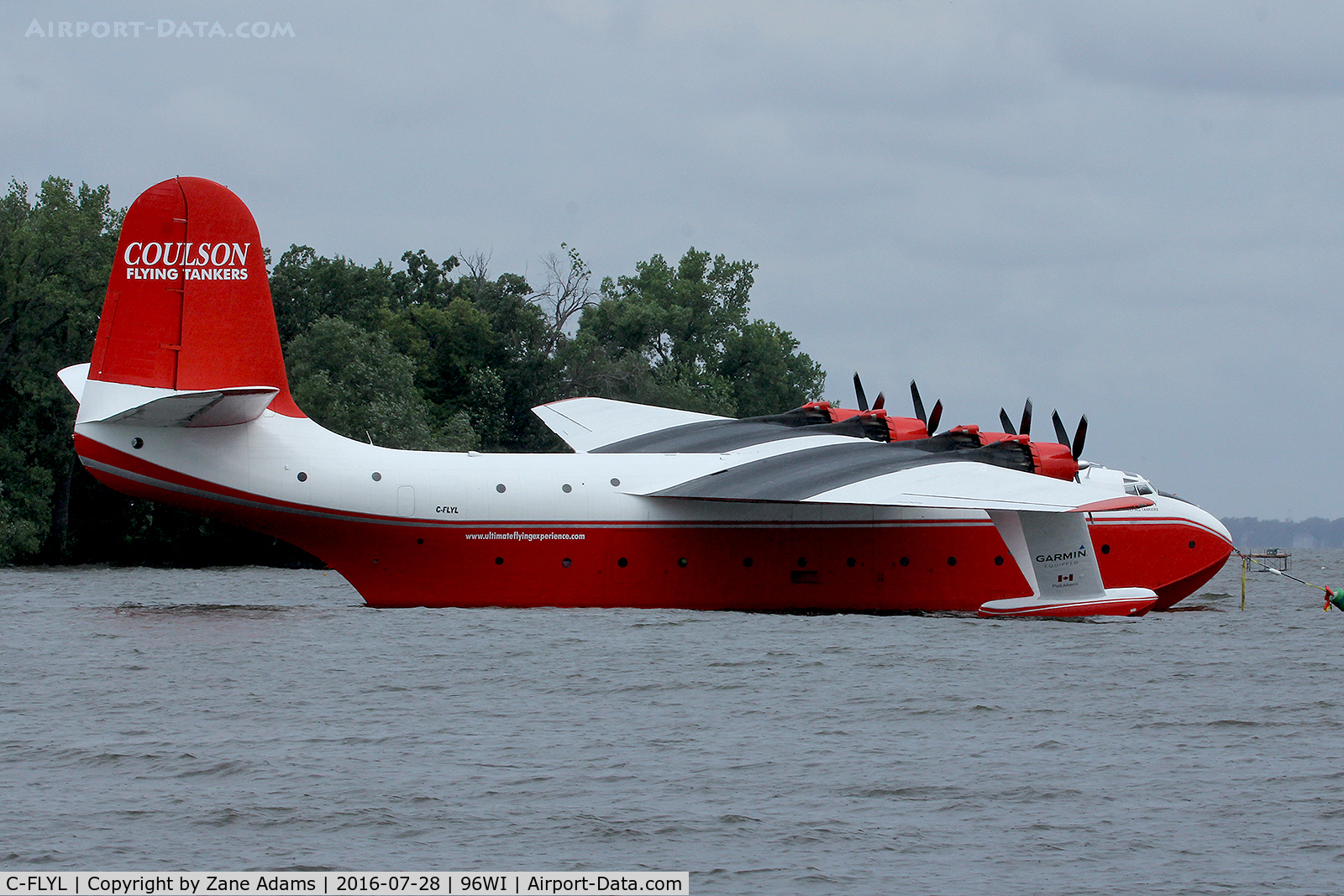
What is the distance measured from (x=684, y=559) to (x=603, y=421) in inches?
308

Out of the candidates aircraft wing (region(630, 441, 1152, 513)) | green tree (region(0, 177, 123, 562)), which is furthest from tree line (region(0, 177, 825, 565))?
aircraft wing (region(630, 441, 1152, 513))

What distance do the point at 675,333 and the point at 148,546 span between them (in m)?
40.3

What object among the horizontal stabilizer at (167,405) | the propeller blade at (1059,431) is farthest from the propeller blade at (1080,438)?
the horizontal stabilizer at (167,405)

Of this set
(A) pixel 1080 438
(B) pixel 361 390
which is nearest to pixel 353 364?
(B) pixel 361 390

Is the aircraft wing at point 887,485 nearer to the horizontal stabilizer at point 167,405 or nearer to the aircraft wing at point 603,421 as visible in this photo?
the aircraft wing at point 603,421

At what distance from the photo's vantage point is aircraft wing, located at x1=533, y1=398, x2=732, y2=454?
32.1 metres

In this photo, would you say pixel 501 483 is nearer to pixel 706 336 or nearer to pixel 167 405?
pixel 167 405

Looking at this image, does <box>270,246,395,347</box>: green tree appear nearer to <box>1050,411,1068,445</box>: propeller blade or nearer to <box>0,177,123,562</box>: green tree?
<box>0,177,123,562</box>: green tree

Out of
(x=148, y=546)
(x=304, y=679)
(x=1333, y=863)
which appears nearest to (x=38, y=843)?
(x=304, y=679)

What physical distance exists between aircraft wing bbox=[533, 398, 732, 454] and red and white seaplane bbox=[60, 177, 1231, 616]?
12.3ft

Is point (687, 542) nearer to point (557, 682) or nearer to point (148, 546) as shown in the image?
point (557, 682)

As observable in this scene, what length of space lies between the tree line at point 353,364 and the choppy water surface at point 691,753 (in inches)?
1011

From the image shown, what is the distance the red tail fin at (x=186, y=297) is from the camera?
23516mm

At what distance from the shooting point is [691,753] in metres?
14.2
